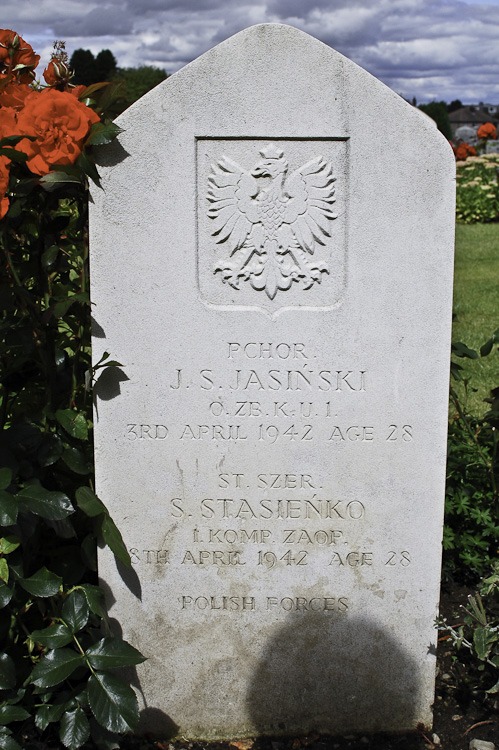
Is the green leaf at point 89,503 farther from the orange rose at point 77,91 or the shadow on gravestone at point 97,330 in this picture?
the orange rose at point 77,91

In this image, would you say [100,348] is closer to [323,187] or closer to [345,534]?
[323,187]

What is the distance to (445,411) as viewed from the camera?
2.45 m

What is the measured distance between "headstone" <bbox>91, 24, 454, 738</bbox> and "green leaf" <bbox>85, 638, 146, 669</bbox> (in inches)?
12.3

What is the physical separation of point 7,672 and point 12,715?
12 cm

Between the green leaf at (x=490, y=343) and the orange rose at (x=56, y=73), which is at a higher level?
the orange rose at (x=56, y=73)

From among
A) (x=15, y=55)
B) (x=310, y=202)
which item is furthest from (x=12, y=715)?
(x=15, y=55)

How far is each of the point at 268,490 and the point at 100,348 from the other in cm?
72

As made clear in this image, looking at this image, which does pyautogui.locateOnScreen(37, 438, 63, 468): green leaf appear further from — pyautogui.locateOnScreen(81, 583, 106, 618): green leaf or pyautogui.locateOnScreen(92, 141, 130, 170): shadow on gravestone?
pyautogui.locateOnScreen(92, 141, 130, 170): shadow on gravestone

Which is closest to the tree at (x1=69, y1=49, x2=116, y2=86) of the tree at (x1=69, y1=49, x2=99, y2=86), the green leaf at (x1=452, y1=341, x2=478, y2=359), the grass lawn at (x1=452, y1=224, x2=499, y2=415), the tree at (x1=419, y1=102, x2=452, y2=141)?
the tree at (x1=69, y1=49, x2=99, y2=86)

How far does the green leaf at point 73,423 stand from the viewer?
238cm

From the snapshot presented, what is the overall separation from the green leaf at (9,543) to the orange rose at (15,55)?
147 cm

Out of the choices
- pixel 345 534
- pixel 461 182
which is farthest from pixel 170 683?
pixel 461 182

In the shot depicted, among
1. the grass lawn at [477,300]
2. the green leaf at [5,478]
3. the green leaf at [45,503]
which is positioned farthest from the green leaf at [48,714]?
the grass lawn at [477,300]

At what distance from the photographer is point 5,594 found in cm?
214
